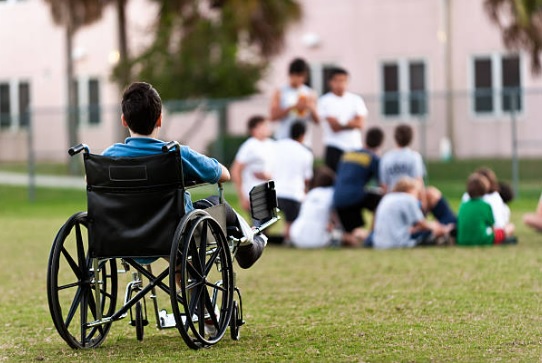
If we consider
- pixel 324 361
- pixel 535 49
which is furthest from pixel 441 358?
pixel 535 49

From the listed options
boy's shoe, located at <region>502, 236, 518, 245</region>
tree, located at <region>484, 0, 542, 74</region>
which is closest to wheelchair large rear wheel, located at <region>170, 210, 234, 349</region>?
boy's shoe, located at <region>502, 236, 518, 245</region>

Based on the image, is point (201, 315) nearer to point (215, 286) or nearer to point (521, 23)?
point (215, 286)

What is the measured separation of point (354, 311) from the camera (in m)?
8.38

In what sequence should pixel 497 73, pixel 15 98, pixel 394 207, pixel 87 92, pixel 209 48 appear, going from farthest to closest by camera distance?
pixel 15 98 < pixel 87 92 < pixel 497 73 < pixel 209 48 < pixel 394 207

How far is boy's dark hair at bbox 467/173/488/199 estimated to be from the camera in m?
13.0

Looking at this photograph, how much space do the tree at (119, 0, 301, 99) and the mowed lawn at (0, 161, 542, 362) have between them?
1584cm

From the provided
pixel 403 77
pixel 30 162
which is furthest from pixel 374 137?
pixel 403 77

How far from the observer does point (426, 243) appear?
13547 millimetres

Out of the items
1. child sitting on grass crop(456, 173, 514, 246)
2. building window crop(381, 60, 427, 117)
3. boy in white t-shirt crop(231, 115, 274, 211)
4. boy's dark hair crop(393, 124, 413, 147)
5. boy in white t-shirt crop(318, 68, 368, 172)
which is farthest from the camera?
building window crop(381, 60, 427, 117)

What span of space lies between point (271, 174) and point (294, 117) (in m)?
0.73

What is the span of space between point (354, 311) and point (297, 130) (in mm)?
6124

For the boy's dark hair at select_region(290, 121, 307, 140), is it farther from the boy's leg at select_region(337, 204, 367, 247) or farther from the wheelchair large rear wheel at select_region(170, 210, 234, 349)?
the wheelchair large rear wheel at select_region(170, 210, 234, 349)

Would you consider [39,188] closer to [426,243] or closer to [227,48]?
[227,48]

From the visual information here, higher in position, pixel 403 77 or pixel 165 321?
pixel 403 77
